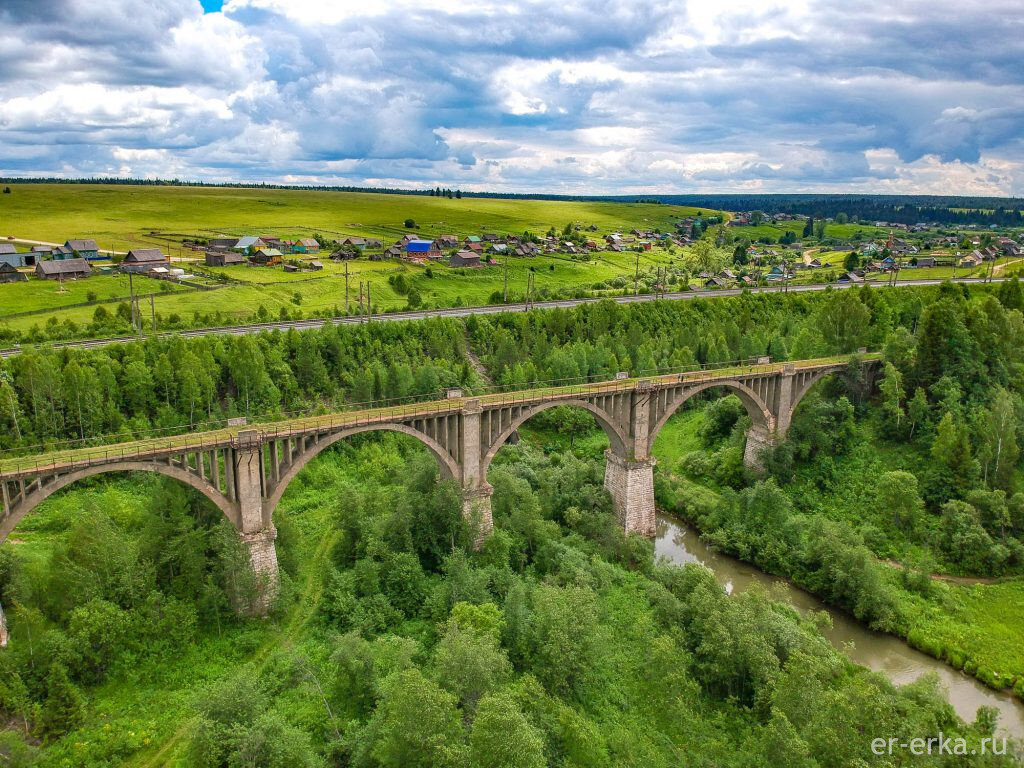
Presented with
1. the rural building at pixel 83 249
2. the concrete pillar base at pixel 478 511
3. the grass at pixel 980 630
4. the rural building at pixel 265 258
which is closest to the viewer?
the grass at pixel 980 630

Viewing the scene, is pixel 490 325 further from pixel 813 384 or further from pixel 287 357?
pixel 813 384

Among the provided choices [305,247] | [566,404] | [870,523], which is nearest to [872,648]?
[870,523]

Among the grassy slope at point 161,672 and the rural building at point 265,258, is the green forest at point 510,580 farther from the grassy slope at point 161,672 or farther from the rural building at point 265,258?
the rural building at point 265,258

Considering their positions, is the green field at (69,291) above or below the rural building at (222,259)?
below

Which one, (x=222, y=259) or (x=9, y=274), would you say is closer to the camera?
(x=9, y=274)

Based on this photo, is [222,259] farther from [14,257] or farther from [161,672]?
[161,672]

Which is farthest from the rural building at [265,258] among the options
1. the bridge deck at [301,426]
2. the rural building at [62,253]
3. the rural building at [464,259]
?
the bridge deck at [301,426]
